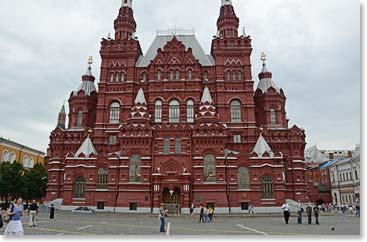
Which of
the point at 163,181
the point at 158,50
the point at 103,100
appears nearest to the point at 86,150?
the point at 103,100

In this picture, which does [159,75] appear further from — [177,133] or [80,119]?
[80,119]

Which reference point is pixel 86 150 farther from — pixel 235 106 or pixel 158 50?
pixel 235 106

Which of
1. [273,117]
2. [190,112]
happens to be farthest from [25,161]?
[273,117]

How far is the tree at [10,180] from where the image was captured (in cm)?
4512

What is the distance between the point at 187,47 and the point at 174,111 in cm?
1348

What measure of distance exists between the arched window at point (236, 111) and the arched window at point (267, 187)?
33.6ft

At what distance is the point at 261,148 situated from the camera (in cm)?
4216

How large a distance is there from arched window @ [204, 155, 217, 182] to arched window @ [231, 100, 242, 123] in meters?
8.43

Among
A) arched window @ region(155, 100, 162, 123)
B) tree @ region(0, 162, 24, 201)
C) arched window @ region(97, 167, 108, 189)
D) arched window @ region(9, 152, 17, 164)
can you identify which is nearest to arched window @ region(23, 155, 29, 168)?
arched window @ region(9, 152, 17, 164)

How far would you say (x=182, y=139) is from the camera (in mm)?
42500

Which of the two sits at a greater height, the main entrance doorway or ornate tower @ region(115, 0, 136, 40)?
ornate tower @ region(115, 0, 136, 40)

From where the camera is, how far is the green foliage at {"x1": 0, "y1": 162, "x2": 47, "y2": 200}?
4531 cm

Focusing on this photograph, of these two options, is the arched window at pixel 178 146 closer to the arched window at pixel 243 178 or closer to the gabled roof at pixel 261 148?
the arched window at pixel 243 178

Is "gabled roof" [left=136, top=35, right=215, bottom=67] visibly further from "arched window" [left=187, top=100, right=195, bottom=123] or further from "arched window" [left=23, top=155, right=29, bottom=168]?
"arched window" [left=23, top=155, right=29, bottom=168]
